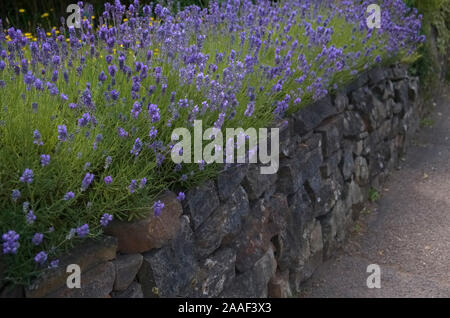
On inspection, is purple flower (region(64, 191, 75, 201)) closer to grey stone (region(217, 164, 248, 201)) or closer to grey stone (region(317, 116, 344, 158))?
grey stone (region(217, 164, 248, 201))

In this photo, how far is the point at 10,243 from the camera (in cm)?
175

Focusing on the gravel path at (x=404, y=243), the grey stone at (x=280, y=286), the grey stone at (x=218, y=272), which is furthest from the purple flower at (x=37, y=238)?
the gravel path at (x=404, y=243)

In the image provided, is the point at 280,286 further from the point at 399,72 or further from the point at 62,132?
the point at 399,72

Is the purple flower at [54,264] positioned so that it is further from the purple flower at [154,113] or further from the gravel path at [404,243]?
the gravel path at [404,243]

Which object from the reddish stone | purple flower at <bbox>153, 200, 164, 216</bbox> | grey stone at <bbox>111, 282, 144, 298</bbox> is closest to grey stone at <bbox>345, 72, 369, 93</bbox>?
the reddish stone

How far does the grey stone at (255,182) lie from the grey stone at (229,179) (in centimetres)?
8

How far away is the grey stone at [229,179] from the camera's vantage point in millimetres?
2754

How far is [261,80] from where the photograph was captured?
3.40 metres

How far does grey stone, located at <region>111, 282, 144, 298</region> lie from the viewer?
2180 mm

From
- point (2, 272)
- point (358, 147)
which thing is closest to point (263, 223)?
point (2, 272)

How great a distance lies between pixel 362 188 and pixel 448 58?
5121 millimetres

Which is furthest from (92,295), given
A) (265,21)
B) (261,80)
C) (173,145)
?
(265,21)

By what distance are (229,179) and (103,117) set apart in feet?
2.69

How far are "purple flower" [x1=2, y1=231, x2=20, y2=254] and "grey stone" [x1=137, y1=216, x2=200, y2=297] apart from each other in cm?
63
